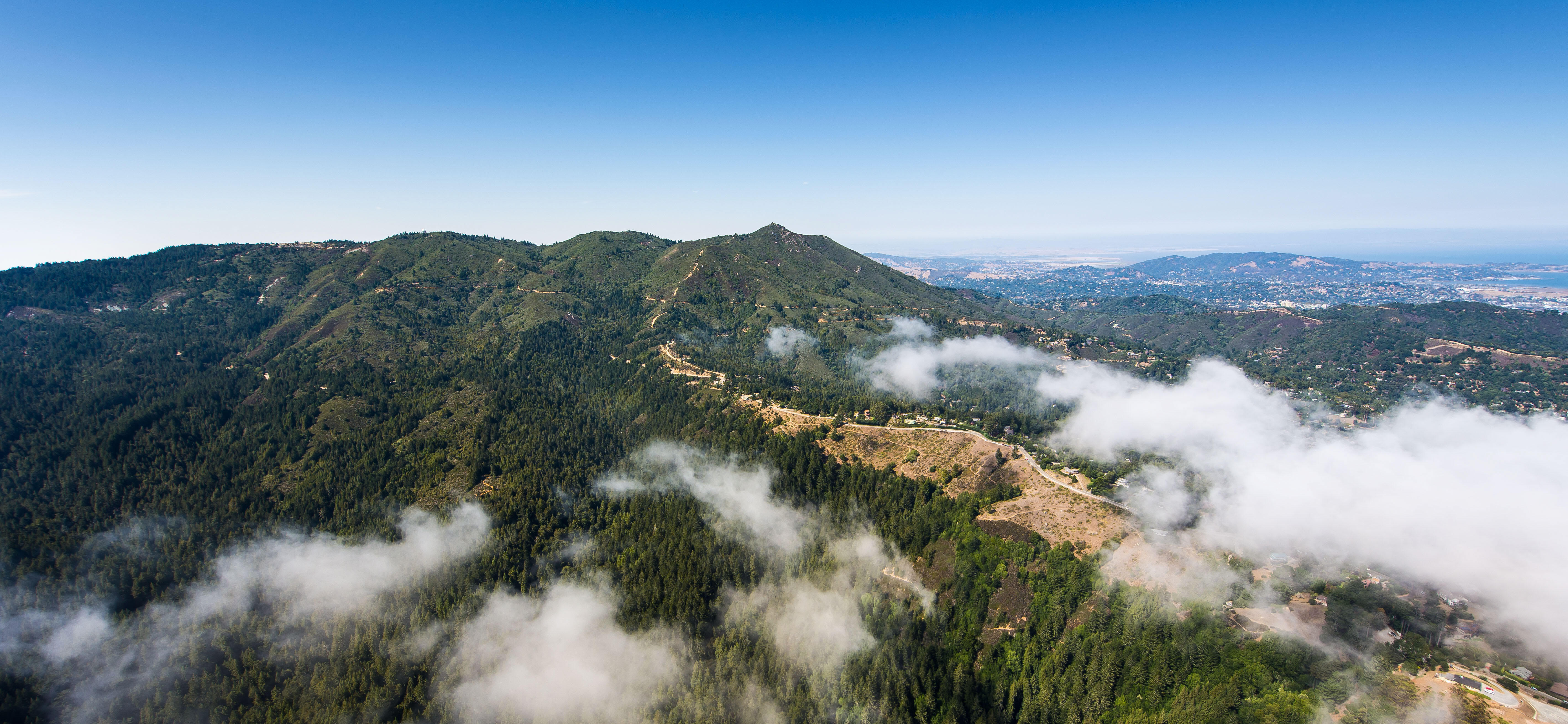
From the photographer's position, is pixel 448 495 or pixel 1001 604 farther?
pixel 448 495

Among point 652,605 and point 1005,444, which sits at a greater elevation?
point 1005,444

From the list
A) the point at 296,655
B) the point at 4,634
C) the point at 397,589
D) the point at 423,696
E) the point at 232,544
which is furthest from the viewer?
the point at 232,544

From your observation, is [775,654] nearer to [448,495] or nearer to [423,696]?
[423,696]

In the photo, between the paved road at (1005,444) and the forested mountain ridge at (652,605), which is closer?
the forested mountain ridge at (652,605)

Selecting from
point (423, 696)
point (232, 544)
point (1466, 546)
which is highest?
point (1466, 546)

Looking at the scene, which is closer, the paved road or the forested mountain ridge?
the forested mountain ridge

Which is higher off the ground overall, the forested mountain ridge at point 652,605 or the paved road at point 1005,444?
the paved road at point 1005,444

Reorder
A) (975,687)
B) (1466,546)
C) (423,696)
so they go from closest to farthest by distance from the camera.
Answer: (1466,546) < (975,687) < (423,696)

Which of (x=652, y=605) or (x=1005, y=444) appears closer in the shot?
(x=652, y=605)

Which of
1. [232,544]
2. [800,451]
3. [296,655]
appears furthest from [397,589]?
[800,451]

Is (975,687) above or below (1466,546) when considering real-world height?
below

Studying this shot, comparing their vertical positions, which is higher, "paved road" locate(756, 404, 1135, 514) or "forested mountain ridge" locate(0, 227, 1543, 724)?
"paved road" locate(756, 404, 1135, 514)
